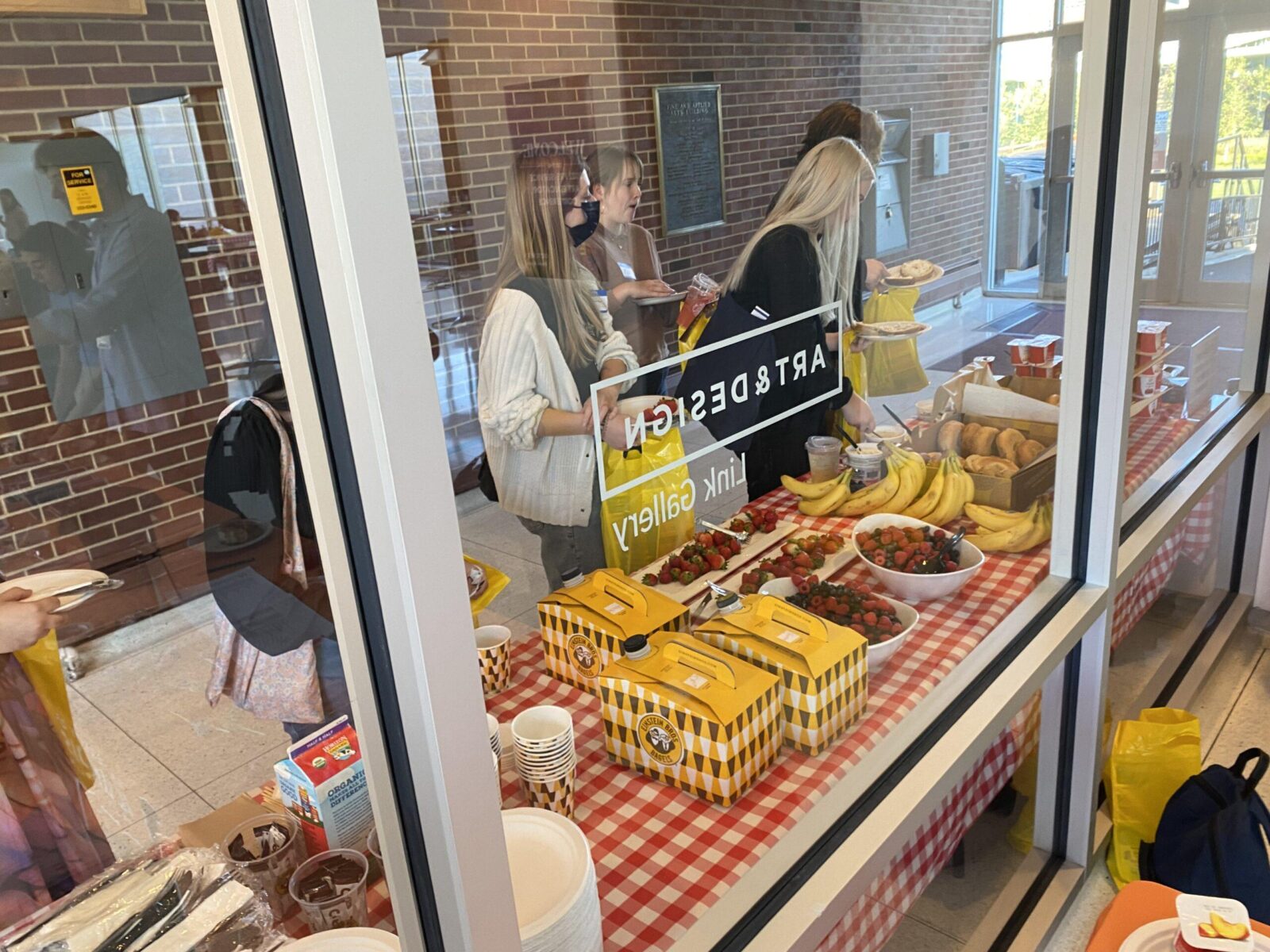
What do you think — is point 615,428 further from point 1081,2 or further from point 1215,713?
point 1215,713

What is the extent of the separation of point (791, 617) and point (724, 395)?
343mm

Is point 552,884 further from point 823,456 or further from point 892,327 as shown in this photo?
point 892,327

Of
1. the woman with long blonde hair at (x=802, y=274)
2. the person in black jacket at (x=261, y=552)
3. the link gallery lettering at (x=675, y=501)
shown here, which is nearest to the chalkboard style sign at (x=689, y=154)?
the woman with long blonde hair at (x=802, y=274)

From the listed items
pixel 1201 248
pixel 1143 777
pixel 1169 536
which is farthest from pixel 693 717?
pixel 1201 248

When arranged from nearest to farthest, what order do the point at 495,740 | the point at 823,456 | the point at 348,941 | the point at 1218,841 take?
the point at 348,941
the point at 495,740
the point at 823,456
the point at 1218,841

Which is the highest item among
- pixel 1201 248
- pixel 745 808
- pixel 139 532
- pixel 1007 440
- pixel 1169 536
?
pixel 139 532

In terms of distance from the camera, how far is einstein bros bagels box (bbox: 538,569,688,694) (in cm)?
131

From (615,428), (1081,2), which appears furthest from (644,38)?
(1081,2)

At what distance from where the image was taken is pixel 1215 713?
2668mm

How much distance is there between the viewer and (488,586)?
3.74ft

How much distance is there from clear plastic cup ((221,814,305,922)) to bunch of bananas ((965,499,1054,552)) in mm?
1373

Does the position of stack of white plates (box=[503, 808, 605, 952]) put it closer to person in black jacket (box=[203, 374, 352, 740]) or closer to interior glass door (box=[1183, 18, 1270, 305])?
person in black jacket (box=[203, 374, 352, 740])

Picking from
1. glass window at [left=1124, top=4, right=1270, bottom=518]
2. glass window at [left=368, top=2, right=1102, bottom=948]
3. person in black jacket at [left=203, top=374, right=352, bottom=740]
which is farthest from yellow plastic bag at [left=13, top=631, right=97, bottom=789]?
glass window at [left=1124, top=4, right=1270, bottom=518]

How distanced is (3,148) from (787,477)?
1152 millimetres
